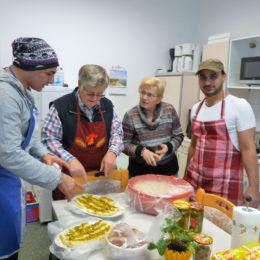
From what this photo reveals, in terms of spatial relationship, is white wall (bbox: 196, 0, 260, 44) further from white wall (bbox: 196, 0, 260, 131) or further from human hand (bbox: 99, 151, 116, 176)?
human hand (bbox: 99, 151, 116, 176)

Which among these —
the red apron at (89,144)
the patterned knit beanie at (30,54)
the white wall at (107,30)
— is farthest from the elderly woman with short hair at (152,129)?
the white wall at (107,30)

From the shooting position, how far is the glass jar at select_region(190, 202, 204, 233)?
107cm

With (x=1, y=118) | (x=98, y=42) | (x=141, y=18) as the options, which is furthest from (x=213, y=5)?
(x=1, y=118)

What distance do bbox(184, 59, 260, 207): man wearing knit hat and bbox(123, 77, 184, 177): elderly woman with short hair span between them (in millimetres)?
264

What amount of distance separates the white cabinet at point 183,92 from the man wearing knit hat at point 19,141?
256 cm

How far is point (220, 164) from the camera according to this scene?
5.38 ft

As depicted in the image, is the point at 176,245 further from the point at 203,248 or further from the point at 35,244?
the point at 35,244

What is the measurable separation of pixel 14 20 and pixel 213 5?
2672 mm

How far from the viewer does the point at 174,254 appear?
0.82 metres

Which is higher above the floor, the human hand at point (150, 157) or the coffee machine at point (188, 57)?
the coffee machine at point (188, 57)

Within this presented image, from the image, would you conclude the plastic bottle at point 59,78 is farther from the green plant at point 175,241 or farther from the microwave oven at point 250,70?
the green plant at point 175,241

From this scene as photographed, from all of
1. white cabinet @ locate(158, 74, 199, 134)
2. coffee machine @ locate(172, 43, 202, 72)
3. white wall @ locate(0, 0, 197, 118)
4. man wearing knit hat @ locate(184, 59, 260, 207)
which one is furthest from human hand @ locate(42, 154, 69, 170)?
coffee machine @ locate(172, 43, 202, 72)

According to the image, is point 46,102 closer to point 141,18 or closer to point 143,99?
point 143,99

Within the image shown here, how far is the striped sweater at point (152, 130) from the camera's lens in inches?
74.0
